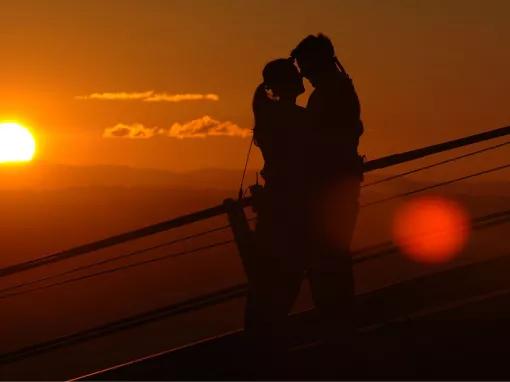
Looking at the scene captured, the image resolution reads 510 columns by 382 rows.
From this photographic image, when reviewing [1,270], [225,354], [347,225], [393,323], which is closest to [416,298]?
[393,323]

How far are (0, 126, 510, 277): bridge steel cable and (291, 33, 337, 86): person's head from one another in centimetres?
72

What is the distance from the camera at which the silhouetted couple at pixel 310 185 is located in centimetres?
484

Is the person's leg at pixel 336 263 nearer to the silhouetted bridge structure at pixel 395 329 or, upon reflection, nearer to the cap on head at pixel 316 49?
the silhouetted bridge structure at pixel 395 329

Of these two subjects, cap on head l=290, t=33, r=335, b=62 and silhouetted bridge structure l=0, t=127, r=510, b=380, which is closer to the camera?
silhouetted bridge structure l=0, t=127, r=510, b=380

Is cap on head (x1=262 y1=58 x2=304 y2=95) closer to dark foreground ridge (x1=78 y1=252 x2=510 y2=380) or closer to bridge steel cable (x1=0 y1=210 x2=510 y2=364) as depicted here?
bridge steel cable (x1=0 y1=210 x2=510 y2=364)

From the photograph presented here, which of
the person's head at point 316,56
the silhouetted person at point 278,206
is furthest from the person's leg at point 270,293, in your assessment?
the person's head at point 316,56

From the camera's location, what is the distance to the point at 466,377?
4.41m

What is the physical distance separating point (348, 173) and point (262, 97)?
0.57 m

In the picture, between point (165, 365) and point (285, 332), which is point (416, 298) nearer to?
point (285, 332)

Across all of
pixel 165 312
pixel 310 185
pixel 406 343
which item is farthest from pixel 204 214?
pixel 406 343

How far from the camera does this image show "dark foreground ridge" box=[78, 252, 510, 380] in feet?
15.0

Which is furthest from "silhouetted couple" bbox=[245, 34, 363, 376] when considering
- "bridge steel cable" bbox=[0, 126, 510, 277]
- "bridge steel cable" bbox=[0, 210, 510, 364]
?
"bridge steel cable" bbox=[0, 126, 510, 277]

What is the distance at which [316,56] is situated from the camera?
4.84 meters

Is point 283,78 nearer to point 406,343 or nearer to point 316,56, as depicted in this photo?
point 316,56
